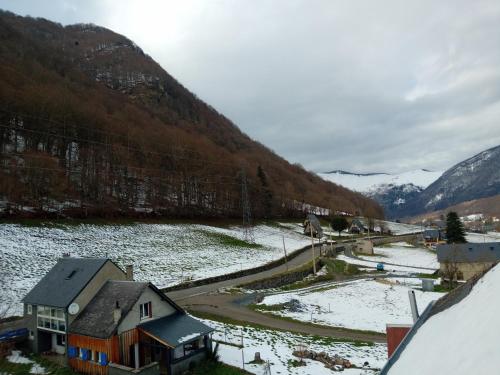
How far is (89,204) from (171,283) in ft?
97.6

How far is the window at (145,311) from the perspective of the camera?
23.5m

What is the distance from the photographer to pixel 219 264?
5419 cm

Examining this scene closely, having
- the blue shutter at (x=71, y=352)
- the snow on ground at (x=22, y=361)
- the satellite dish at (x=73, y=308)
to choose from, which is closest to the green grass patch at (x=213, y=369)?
the blue shutter at (x=71, y=352)

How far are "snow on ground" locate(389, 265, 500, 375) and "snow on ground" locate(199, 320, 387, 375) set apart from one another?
13.7 m

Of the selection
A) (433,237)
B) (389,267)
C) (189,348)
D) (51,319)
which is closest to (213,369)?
(189,348)

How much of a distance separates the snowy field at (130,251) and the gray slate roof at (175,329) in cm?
1463

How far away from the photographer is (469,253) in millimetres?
57000

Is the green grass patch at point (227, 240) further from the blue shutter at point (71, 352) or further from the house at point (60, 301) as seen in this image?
the blue shutter at point (71, 352)

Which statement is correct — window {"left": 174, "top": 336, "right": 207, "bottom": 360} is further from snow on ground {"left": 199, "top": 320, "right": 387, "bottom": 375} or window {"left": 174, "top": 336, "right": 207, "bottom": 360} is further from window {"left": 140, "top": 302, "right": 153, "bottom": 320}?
window {"left": 140, "top": 302, "right": 153, "bottom": 320}

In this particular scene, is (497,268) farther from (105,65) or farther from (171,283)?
(105,65)

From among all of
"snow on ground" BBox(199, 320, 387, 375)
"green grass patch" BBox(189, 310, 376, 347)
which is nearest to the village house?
"snow on ground" BBox(199, 320, 387, 375)

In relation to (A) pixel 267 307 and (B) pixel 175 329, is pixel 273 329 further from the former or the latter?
Result: (B) pixel 175 329

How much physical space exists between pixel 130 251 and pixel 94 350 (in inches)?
1158

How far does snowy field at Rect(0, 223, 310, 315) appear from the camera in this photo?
37.6 m
